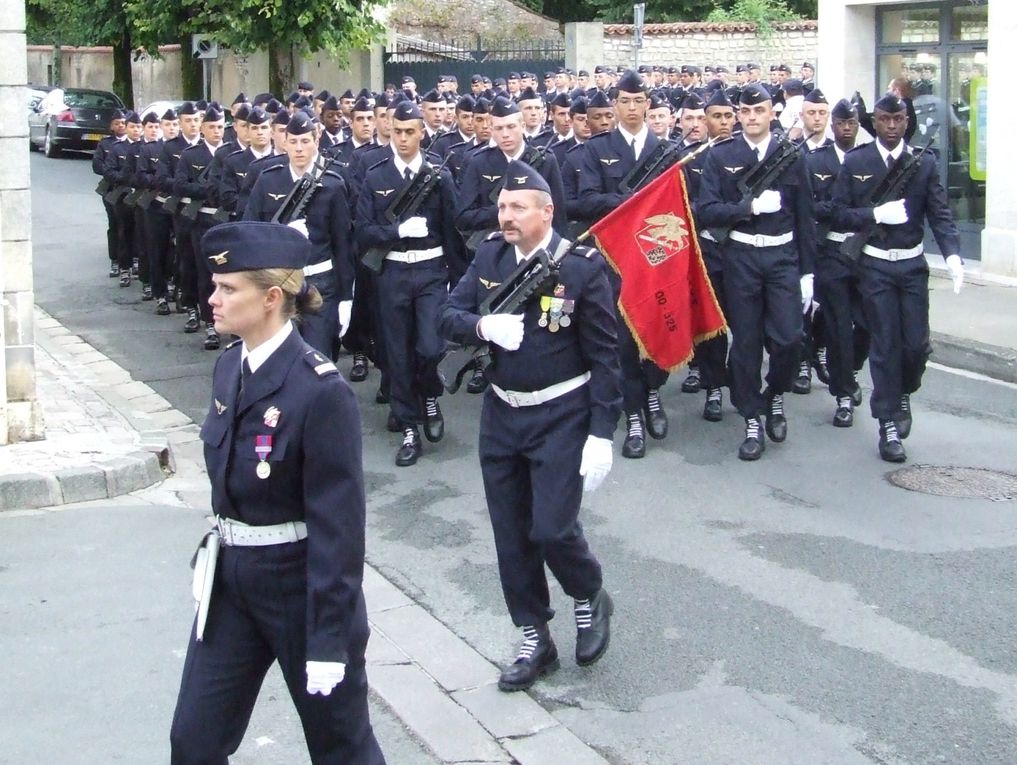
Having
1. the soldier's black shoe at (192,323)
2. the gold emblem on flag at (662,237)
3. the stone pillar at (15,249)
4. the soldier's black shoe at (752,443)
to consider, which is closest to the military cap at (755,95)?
the gold emblem on flag at (662,237)

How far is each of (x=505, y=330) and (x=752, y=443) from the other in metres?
3.95

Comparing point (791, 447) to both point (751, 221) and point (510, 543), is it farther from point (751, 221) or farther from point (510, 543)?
point (510, 543)

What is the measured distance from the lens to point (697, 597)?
22.9ft

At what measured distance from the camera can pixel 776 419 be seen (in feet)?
32.3

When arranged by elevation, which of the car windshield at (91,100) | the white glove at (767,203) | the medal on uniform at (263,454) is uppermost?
the car windshield at (91,100)

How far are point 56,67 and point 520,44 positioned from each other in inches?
849

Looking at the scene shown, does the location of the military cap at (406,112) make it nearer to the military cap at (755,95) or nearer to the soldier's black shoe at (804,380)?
the military cap at (755,95)

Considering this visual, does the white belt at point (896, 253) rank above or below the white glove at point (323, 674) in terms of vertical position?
above

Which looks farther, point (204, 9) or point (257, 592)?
point (204, 9)

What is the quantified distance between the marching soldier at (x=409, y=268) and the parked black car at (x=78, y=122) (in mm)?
27264

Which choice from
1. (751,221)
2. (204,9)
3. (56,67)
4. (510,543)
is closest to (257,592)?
(510,543)

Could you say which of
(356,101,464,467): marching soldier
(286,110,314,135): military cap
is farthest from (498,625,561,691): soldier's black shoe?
(286,110,314,135): military cap

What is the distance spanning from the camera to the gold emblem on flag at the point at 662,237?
9375 mm

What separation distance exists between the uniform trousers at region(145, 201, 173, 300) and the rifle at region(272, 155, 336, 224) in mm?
6374
